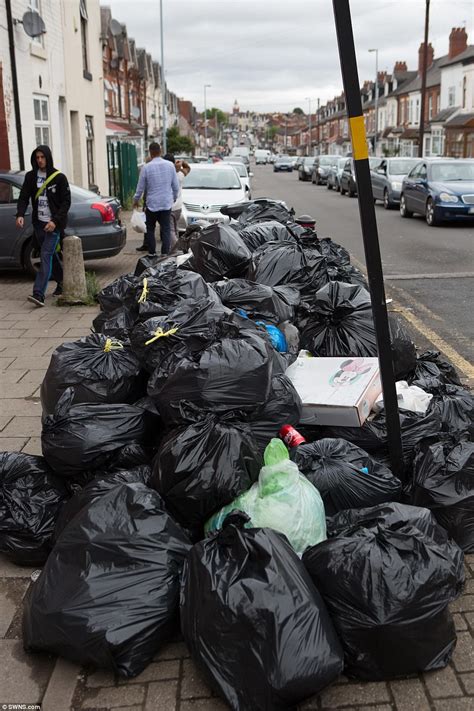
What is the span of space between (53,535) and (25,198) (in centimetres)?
591

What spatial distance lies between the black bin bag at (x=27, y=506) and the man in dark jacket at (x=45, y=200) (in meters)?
5.20

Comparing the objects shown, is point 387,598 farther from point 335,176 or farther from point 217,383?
point 335,176

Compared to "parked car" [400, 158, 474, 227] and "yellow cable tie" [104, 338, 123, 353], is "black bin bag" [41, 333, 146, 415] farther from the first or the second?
"parked car" [400, 158, 474, 227]

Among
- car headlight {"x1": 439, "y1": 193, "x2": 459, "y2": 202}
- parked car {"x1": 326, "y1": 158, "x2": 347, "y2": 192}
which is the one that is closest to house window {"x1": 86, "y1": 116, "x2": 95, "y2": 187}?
car headlight {"x1": 439, "y1": 193, "x2": 459, "y2": 202}

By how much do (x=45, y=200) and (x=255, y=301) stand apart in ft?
14.7

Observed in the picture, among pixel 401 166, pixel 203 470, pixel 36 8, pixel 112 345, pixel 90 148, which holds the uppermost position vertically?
pixel 36 8

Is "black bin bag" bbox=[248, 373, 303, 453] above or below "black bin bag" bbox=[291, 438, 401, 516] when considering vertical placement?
above

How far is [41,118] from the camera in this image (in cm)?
1581

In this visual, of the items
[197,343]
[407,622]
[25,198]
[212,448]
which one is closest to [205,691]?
[407,622]

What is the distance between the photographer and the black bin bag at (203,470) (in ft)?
9.97

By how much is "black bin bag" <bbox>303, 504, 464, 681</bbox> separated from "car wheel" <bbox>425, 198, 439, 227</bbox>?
1554 centimetres

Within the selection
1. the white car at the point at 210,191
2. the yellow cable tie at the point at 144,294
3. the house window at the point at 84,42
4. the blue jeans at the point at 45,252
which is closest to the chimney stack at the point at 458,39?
the house window at the point at 84,42

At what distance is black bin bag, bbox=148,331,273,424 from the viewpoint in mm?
A: 3383

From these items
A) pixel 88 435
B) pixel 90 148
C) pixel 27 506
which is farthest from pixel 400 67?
pixel 27 506
